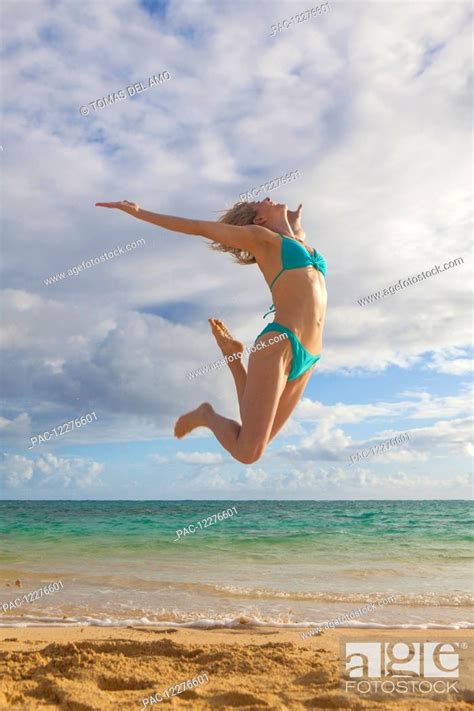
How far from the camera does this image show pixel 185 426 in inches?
184

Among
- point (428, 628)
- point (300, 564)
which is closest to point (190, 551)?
point (300, 564)

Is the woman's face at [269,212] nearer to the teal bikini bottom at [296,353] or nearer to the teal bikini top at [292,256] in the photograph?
the teal bikini top at [292,256]

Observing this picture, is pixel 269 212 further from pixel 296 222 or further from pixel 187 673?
pixel 187 673

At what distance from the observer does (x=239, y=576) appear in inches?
409

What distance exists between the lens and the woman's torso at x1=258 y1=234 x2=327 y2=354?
14.4 ft

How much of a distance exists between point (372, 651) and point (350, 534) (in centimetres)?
1320

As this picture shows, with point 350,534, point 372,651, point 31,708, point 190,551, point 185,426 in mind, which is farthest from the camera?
point 350,534

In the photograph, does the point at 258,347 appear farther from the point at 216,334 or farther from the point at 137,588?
the point at 137,588

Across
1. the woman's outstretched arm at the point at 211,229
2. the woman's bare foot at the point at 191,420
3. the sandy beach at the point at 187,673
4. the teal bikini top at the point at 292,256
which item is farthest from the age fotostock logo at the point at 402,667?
the woman's outstretched arm at the point at 211,229

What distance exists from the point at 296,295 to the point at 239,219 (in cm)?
81

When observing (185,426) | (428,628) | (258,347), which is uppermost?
(258,347)

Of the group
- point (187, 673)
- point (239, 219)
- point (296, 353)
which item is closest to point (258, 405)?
point (296, 353)

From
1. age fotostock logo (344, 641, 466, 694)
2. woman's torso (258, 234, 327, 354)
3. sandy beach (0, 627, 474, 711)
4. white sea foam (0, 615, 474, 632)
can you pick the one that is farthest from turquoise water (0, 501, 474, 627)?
woman's torso (258, 234, 327, 354)

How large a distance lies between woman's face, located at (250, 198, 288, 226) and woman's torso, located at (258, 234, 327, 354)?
0.30 meters
